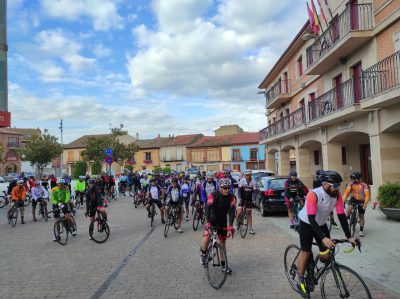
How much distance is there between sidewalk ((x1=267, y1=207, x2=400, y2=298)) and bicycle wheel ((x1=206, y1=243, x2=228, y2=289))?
2.32m

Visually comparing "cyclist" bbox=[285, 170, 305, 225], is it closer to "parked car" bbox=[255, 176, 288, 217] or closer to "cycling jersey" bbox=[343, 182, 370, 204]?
"cycling jersey" bbox=[343, 182, 370, 204]

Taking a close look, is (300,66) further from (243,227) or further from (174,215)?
(243,227)

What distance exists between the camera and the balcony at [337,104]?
14461 mm

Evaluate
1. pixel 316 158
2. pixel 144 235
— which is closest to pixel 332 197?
pixel 144 235

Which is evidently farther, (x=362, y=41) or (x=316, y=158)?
(x=316, y=158)

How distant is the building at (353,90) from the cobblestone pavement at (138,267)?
6.14 metres

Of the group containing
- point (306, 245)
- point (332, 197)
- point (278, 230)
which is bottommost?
point (278, 230)

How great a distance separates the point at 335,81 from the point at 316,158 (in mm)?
9607

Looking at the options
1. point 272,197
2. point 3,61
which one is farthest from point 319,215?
point 3,61

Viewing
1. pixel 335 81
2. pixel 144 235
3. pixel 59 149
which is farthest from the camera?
pixel 59 149

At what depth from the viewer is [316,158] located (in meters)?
26.5

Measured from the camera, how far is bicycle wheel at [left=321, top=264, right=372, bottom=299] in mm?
3799

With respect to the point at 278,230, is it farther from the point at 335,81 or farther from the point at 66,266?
the point at 335,81

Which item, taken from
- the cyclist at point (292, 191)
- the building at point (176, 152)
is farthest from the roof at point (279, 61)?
the building at point (176, 152)
